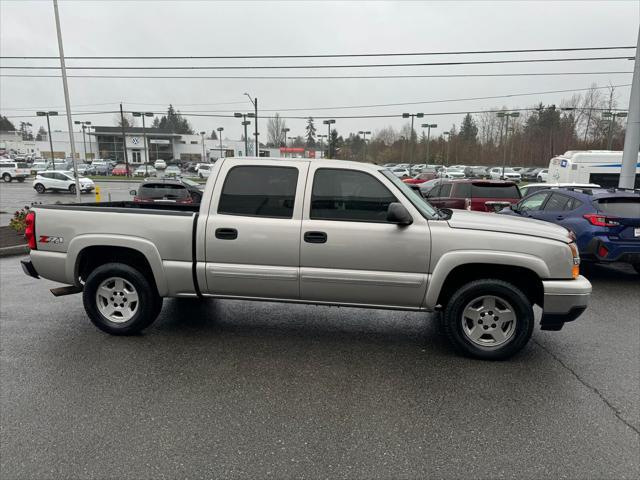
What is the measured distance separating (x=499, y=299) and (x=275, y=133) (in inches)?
3770

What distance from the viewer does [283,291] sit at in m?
4.16

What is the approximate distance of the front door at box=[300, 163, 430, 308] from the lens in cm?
393

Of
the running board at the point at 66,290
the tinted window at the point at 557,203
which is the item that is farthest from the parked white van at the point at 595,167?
the running board at the point at 66,290

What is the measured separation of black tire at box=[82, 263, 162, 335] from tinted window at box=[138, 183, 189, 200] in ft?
30.1

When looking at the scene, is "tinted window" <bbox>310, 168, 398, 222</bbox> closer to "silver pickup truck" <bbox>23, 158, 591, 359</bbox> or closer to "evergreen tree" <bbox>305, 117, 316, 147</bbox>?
"silver pickup truck" <bbox>23, 158, 591, 359</bbox>

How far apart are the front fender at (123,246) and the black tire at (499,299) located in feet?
9.56

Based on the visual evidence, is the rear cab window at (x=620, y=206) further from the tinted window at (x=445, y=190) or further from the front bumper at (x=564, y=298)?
the tinted window at (x=445, y=190)

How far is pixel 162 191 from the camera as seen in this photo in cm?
1332

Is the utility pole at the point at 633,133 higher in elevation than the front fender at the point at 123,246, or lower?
higher

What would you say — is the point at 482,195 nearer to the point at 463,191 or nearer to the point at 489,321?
the point at 463,191

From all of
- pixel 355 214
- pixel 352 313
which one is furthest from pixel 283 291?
pixel 352 313

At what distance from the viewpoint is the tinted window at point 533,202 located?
29.0 ft

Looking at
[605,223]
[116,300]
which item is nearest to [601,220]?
[605,223]

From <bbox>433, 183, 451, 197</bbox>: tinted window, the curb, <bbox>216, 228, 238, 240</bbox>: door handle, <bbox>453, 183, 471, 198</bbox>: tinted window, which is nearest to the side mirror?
<bbox>216, 228, 238, 240</bbox>: door handle
